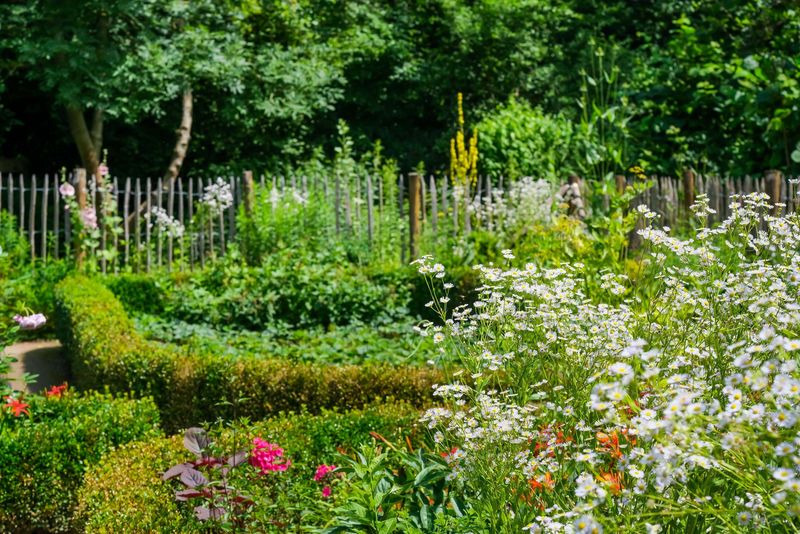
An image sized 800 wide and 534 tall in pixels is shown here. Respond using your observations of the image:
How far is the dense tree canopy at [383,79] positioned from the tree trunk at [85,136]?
0.03 meters

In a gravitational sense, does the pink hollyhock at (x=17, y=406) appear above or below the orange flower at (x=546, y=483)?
below

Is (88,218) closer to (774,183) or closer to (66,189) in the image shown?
(66,189)

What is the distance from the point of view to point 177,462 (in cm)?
391

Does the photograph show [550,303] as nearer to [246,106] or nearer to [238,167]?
[246,106]

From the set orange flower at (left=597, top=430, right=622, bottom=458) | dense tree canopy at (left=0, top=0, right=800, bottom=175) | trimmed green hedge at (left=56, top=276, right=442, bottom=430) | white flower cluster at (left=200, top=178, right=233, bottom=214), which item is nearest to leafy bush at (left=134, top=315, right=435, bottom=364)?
trimmed green hedge at (left=56, top=276, right=442, bottom=430)

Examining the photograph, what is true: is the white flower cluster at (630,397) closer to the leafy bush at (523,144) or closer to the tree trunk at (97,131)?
the leafy bush at (523,144)

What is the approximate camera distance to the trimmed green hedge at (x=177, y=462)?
10.7ft

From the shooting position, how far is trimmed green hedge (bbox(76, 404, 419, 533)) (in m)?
3.28

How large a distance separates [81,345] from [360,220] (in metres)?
5.32

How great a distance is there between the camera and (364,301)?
8500mm

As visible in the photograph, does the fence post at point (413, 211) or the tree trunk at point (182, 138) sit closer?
the fence post at point (413, 211)

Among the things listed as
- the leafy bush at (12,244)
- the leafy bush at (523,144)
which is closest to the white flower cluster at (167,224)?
the leafy bush at (12,244)

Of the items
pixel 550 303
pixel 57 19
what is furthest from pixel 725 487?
pixel 57 19

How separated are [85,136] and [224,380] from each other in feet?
32.9
